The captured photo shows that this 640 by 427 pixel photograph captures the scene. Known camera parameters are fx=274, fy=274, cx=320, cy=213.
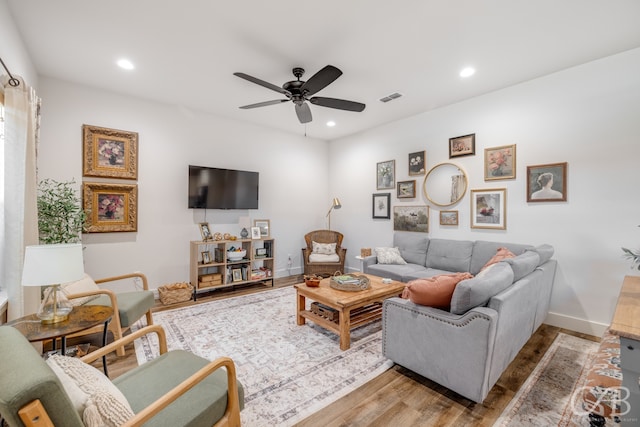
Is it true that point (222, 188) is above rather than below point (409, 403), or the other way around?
above

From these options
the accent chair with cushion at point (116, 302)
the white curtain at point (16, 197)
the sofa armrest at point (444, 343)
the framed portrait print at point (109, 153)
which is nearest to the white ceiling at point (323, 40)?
the framed portrait print at point (109, 153)

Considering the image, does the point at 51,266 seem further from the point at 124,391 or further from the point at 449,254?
the point at 449,254

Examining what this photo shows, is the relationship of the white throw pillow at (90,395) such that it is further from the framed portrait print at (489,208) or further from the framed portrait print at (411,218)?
the framed portrait print at (411,218)

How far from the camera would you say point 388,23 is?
2.40 m

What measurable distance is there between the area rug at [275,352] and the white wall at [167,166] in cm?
109

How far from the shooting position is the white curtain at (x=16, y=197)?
6.97ft

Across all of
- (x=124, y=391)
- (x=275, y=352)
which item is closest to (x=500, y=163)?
(x=275, y=352)

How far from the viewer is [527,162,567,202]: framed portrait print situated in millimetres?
3201

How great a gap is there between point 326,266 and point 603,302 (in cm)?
361

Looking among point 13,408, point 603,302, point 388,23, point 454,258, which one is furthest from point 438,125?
point 13,408

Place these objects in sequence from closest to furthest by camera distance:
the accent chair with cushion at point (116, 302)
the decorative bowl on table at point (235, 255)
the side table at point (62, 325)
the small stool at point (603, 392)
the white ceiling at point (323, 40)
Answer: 1. the small stool at point (603, 392)
2. the side table at point (62, 325)
3. the white ceiling at point (323, 40)
4. the accent chair with cushion at point (116, 302)
5. the decorative bowl on table at point (235, 255)

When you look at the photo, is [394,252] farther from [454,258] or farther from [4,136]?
[4,136]

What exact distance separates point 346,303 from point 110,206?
3.47 meters

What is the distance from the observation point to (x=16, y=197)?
2.17 m
